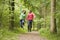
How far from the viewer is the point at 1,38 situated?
11008 mm

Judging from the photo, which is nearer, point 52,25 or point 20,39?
point 20,39

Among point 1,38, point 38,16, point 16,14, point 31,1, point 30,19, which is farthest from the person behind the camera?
point 38,16

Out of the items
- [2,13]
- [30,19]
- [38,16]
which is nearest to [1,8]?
[2,13]

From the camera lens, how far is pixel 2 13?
12703mm

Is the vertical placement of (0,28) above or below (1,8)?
below

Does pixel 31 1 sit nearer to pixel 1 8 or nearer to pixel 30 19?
pixel 30 19

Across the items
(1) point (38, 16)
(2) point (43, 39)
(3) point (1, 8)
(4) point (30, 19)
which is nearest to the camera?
(3) point (1, 8)

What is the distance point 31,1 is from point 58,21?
22.6ft

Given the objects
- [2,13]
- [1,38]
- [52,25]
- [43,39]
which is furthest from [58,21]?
[1,38]

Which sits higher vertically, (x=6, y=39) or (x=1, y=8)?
(x=1, y=8)

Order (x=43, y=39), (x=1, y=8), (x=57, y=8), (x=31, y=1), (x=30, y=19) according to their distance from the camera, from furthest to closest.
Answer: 1. (x=31, y=1)
2. (x=30, y=19)
3. (x=57, y=8)
4. (x=43, y=39)
5. (x=1, y=8)

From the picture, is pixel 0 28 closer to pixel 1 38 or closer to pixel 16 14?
pixel 1 38

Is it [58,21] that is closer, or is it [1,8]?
[1,8]

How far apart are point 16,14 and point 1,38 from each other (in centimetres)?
848
